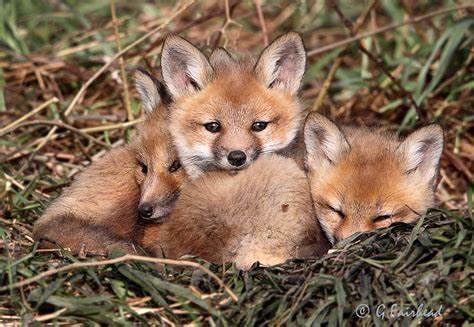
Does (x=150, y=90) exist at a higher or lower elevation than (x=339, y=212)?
higher

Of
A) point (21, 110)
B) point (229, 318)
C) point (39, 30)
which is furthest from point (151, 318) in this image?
point (39, 30)

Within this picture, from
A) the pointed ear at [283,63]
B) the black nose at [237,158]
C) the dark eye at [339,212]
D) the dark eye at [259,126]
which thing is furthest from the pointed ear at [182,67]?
the dark eye at [339,212]

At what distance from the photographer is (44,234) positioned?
4.27 meters

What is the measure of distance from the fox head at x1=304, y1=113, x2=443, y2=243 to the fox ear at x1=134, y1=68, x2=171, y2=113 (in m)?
1.18

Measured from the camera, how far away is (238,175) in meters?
4.29

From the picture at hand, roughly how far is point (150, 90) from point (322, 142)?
1337 millimetres

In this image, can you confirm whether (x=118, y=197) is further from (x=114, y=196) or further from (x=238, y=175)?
(x=238, y=175)

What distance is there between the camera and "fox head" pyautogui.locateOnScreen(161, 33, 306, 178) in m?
4.68

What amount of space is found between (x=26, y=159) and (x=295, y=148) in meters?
2.31

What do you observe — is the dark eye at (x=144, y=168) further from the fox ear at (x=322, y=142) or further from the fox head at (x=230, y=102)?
the fox ear at (x=322, y=142)

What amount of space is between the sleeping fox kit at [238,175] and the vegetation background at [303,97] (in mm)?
202

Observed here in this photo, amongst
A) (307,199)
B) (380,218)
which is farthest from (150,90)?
(380,218)

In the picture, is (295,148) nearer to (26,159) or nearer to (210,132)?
(210,132)

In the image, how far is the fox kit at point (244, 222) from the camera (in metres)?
3.99
